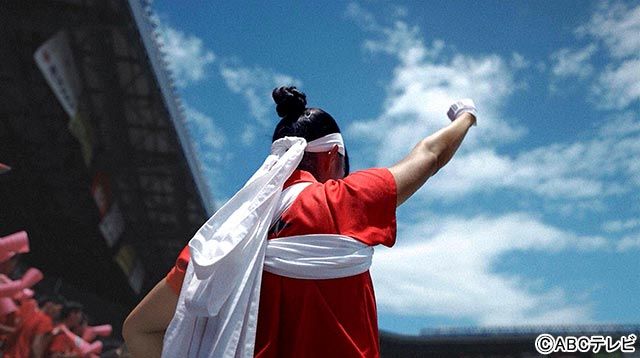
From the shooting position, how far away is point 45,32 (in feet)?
28.2

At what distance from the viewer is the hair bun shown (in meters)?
1.50

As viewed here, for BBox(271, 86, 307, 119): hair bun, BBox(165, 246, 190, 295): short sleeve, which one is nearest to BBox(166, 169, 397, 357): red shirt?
BBox(165, 246, 190, 295): short sleeve

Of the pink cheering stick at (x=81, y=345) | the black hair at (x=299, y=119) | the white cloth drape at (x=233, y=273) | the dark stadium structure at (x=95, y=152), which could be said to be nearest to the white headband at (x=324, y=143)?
the black hair at (x=299, y=119)

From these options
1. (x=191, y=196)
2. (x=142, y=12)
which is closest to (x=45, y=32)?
(x=142, y=12)

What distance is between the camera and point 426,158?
4.42ft

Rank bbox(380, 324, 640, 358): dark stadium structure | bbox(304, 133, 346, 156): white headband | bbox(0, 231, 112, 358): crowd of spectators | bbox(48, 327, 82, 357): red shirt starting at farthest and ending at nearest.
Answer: bbox(380, 324, 640, 358): dark stadium structure, bbox(48, 327, 82, 357): red shirt, bbox(0, 231, 112, 358): crowd of spectators, bbox(304, 133, 346, 156): white headband

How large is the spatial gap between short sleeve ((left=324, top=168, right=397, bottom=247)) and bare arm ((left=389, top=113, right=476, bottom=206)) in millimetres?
29

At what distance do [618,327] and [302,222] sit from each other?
21.0 metres

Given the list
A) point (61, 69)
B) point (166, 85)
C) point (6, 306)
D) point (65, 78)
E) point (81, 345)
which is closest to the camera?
point (6, 306)

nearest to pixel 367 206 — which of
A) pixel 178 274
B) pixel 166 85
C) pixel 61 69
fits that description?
pixel 178 274

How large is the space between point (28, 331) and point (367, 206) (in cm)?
569

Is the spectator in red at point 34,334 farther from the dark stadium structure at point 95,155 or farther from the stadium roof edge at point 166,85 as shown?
the stadium roof edge at point 166,85

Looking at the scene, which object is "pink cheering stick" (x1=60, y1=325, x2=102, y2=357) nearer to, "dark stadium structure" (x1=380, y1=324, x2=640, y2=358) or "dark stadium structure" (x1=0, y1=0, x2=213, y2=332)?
"dark stadium structure" (x1=0, y1=0, x2=213, y2=332)

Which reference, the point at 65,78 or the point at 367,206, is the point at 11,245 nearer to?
the point at 65,78
